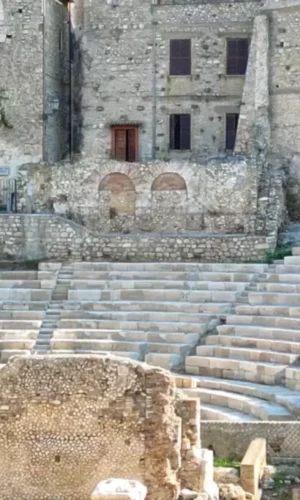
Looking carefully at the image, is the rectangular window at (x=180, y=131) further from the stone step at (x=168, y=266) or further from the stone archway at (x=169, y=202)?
the stone step at (x=168, y=266)

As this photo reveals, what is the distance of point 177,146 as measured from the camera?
110 feet

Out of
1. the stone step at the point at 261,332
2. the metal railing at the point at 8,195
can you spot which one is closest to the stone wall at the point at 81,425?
the stone step at the point at 261,332

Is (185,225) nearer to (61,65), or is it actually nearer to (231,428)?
(61,65)

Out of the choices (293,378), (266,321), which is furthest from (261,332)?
(293,378)

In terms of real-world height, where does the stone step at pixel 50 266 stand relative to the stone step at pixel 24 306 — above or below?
above

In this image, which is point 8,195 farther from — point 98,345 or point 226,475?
point 226,475

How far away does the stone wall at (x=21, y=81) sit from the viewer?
32.7 metres

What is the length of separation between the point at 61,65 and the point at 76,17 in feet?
6.30

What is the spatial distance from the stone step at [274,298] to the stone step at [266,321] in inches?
25.0

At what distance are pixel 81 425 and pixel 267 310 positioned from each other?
416 inches

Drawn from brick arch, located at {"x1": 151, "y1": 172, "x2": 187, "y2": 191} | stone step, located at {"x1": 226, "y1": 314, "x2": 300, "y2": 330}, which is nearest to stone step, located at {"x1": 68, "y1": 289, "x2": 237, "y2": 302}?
stone step, located at {"x1": 226, "y1": 314, "x2": 300, "y2": 330}

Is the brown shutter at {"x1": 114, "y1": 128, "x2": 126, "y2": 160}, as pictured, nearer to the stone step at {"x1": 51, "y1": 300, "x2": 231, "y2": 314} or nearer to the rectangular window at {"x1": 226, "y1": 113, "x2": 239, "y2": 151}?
the rectangular window at {"x1": 226, "y1": 113, "x2": 239, "y2": 151}

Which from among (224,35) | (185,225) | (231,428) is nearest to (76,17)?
(224,35)

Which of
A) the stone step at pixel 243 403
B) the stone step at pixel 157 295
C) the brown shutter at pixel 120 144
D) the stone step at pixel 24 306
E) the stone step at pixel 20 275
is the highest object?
the brown shutter at pixel 120 144
